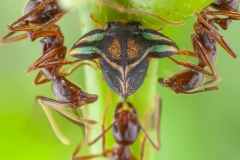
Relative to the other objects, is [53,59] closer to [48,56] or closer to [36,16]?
[48,56]

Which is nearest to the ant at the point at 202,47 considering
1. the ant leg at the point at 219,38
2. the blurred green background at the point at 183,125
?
the ant leg at the point at 219,38

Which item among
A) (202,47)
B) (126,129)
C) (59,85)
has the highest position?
(202,47)

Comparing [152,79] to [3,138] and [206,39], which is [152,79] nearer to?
[206,39]

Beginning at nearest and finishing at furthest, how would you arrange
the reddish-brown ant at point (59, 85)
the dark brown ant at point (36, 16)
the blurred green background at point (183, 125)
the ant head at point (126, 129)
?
1. the dark brown ant at point (36, 16)
2. the reddish-brown ant at point (59, 85)
3. the ant head at point (126, 129)
4. the blurred green background at point (183, 125)

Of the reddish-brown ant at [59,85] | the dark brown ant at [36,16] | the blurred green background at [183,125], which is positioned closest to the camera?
the dark brown ant at [36,16]

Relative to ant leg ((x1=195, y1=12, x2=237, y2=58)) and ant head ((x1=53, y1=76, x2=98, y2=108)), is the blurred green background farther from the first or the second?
ant leg ((x1=195, y1=12, x2=237, y2=58))

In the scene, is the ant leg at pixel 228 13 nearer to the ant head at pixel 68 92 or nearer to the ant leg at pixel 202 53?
the ant leg at pixel 202 53

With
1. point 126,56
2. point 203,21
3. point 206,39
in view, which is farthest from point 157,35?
point 206,39

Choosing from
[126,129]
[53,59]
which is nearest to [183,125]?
[126,129]

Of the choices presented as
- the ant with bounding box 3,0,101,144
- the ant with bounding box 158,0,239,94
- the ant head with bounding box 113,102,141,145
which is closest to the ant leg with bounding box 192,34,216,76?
the ant with bounding box 158,0,239,94

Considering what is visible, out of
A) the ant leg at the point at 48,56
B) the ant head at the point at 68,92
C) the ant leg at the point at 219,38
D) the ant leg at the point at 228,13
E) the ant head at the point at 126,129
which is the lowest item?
the ant head at the point at 126,129

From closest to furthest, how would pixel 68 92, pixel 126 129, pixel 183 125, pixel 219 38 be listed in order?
1. pixel 219 38
2. pixel 68 92
3. pixel 126 129
4. pixel 183 125

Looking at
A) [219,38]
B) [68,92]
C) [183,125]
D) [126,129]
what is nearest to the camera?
[219,38]
